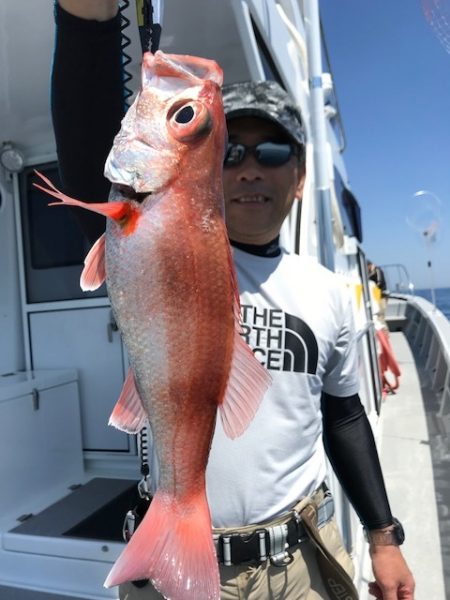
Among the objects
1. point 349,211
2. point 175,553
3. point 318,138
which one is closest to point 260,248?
point 175,553

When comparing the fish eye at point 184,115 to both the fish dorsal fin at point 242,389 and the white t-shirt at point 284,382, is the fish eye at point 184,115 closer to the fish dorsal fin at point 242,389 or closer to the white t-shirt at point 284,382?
the fish dorsal fin at point 242,389

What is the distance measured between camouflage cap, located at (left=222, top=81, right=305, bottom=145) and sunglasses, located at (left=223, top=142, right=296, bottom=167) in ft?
0.19

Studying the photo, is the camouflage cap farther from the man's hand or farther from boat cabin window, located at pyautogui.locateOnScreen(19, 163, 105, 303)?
boat cabin window, located at pyautogui.locateOnScreen(19, 163, 105, 303)

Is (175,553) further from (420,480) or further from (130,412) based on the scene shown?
(420,480)

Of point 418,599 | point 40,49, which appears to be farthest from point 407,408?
point 40,49

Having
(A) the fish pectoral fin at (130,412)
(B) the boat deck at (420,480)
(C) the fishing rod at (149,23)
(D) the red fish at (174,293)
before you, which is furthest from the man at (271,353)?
(B) the boat deck at (420,480)

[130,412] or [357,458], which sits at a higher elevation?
[130,412]

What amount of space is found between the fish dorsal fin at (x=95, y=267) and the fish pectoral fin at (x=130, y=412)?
0.63ft

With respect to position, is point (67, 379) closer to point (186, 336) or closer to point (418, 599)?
point (418, 599)

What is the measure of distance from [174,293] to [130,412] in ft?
0.89

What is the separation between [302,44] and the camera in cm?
385

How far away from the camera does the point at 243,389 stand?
104cm

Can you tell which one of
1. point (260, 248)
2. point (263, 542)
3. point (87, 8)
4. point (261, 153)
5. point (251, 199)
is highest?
point (87, 8)

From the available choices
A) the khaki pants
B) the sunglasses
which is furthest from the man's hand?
the sunglasses
